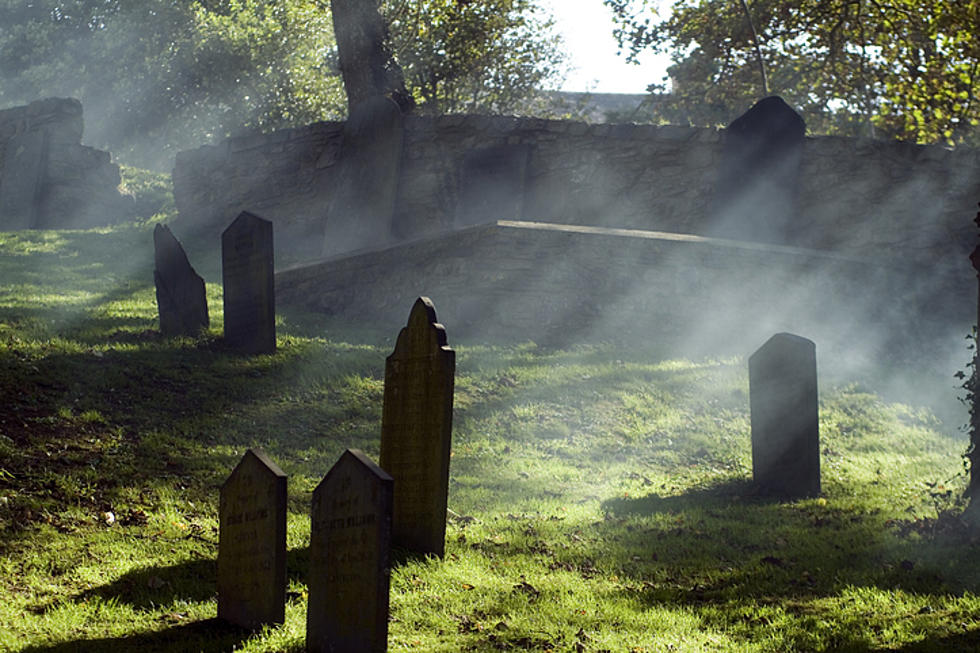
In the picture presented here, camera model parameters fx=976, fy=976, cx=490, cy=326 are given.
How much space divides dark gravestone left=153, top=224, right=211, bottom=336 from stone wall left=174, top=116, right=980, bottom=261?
4394mm

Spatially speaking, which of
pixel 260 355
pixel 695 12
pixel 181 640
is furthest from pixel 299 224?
pixel 181 640

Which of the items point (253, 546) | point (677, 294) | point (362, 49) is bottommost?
point (253, 546)

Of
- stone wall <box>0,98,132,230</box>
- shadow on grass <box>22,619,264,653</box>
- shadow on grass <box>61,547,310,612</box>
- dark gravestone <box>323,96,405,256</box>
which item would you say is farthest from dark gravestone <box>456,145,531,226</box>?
shadow on grass <box>22,619,264,653</box>

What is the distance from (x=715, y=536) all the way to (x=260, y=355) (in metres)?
5.18

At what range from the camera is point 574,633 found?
4.77m

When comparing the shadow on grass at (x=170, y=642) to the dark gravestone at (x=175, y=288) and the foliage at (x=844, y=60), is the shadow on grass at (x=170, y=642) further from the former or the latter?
the foliage at (x=844, y=60)

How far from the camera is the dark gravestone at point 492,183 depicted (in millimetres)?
16391

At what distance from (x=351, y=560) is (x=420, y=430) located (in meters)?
1.90

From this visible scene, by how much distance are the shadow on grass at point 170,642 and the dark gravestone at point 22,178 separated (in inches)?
660

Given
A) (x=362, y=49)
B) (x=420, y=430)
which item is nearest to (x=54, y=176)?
(x=362, y=49)

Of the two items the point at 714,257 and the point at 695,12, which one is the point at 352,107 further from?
the point at 695,12

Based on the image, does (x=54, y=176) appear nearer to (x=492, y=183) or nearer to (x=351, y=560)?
(x=492, y=183)

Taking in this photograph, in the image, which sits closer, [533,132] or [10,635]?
[10,635]

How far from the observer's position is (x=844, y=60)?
24281 millimetres
